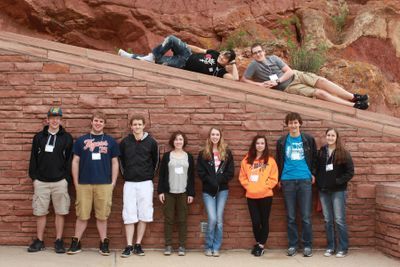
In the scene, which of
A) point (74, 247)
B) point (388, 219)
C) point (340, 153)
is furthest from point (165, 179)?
point (388, 219)

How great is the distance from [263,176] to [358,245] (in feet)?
6.10

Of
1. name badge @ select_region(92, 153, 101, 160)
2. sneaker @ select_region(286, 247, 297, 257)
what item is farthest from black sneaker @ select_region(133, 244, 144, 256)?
sneaker @ select_region(286, 247, 297, 257)

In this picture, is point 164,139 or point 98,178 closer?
point 98,178

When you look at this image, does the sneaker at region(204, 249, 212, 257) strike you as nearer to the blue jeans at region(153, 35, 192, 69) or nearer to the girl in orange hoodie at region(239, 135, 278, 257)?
the girl in orange hoodie at region(239, 135, 278, 257)

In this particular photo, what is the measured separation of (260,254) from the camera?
7172 millimetres

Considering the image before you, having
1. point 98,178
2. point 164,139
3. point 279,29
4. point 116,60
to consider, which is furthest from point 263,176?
point 279,29

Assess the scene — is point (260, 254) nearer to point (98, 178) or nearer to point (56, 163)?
point (98, 178)

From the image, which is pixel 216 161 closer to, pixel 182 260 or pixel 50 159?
pixel 182 260

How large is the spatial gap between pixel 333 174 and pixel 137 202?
2821mm

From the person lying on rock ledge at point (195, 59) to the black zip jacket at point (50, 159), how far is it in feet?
6.85

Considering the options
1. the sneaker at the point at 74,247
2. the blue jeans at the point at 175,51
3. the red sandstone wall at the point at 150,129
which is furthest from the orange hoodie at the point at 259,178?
the sneaker at the point at 74,247

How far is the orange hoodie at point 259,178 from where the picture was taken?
23.4ft

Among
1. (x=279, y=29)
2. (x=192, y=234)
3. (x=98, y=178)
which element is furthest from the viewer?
(x=279, y=29)

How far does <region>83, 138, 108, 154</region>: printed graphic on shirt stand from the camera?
7.11 m
